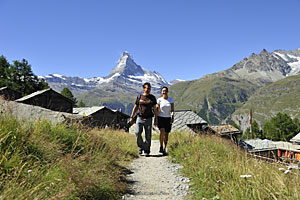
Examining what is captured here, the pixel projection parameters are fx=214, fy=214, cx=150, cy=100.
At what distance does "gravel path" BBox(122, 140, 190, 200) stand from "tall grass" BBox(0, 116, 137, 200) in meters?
0.42

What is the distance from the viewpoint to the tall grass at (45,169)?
2.70m

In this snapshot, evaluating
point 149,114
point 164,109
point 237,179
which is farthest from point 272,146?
point 237,179

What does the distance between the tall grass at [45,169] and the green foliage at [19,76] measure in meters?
60.4

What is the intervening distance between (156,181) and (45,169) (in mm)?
2587

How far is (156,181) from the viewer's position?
16.5 ft

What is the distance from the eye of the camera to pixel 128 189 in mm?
4371

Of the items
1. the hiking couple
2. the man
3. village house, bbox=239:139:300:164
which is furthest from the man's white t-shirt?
village house, bbox=239:139:300:164

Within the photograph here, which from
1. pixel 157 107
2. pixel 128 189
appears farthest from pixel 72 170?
pixel 157 107

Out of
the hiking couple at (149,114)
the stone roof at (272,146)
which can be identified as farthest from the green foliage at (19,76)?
the hiking couple at (149,114)

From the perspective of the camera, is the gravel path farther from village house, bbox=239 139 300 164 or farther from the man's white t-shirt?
village house, bbox=239 139 300 164

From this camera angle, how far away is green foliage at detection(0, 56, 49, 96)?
5606cm

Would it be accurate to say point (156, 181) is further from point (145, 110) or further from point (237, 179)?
point (145, 110)

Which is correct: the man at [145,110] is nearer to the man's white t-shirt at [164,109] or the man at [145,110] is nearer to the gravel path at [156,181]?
the man's white t-shirt at [164,109]

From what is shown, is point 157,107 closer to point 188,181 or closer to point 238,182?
point 188,181
